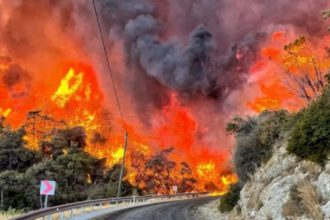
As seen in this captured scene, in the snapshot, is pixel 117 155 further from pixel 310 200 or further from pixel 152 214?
pixel 310 200

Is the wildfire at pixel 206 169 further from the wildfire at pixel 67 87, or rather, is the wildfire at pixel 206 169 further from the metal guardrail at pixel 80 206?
the wildfire at pixel 67 87

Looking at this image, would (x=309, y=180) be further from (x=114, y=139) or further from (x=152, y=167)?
(x=114, y=139)

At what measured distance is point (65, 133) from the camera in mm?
83062

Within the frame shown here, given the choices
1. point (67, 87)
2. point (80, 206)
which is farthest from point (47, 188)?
point (67, 87)

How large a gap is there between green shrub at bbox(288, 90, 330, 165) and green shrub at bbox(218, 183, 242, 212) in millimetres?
11345

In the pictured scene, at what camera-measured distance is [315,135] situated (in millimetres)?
15656

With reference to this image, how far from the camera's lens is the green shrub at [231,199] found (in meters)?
27.7

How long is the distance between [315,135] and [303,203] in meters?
2.96

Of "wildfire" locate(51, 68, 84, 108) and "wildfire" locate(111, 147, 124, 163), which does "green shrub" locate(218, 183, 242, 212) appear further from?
"wildfire" locate(51, 68, 84, 108)

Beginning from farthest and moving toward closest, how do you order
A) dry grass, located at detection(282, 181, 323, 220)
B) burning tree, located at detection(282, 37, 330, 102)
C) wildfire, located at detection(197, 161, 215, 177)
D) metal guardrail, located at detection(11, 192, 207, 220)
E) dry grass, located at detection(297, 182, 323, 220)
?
wildfire, located at detection(197, 161, 215, 177), burning tree, located at detection(282, 37, 330, 102), metal guardrail, located at detection(11, 192, 207, 220), dry grass, located at detection(282, 181, 323, 220), dry grass, located at detection(297, 182, 323, 220)

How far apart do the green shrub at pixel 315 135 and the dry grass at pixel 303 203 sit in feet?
4.79

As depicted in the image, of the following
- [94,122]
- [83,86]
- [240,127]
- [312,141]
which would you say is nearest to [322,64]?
[240,127]

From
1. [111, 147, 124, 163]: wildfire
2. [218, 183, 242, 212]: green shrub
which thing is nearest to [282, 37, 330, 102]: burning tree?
[218, 183, 242, 212]: green shrub

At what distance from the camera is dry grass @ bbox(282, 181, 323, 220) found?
13.2 metres
